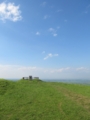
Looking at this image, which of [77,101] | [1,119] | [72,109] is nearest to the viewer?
[1,119]

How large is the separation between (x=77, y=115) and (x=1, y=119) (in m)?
9.32

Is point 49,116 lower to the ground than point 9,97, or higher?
lower

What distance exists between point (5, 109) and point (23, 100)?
4.01 metres

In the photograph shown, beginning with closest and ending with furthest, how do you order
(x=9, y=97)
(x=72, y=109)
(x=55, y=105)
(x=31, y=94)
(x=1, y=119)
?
(x=1, y=119), (x=72, y=109), (x=55, y=105), (x=9, y=97), (x=31, y=94)

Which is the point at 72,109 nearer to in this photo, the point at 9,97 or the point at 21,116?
the point at 21,116

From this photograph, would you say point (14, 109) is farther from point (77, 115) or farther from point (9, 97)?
point (77, 115)

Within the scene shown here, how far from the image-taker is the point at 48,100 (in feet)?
80.2

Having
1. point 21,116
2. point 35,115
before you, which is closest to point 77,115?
point 35,115

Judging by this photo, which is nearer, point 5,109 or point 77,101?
point 5,109

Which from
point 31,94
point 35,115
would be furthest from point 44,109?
point 31,94

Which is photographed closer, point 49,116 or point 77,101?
point 49,116

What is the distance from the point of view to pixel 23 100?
24.7 metres

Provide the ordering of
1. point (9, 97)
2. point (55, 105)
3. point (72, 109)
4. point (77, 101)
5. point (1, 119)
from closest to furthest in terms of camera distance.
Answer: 1. point (1, 119)
2. point (72, 109)
3. point (55, 105)
4. point (77, 101)
5. point (9, 97)

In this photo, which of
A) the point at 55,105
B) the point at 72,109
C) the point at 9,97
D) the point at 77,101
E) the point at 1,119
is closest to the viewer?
the point at 1,119
